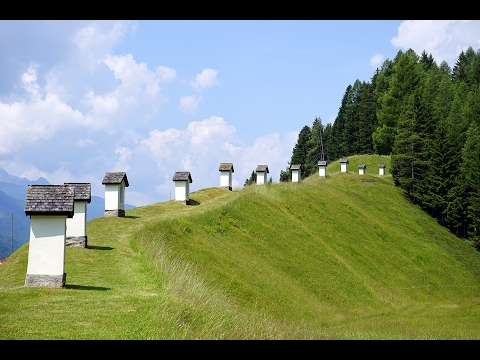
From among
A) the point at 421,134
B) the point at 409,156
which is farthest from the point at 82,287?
the point at 421,134

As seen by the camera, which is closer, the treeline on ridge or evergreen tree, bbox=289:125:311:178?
the treeline on ridge

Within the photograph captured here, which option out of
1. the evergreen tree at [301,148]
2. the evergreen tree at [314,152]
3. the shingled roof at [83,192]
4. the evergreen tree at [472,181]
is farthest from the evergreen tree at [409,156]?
the shingled roof at [83,192]

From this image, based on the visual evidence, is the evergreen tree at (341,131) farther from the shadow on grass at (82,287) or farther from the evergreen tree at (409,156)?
the shadow on grass at (82,287)

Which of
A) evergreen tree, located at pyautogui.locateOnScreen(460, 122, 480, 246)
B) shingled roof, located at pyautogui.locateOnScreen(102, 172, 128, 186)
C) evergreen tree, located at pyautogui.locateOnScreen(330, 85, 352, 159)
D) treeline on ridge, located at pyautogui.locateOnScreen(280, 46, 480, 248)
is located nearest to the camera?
shingled roof, located at pyautogui.locateOnScreen(102, 172, 128, 186)

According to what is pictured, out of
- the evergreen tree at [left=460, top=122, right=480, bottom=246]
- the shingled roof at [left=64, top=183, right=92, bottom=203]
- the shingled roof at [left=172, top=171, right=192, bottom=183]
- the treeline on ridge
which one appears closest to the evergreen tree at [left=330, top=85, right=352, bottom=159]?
the treeline on ridge

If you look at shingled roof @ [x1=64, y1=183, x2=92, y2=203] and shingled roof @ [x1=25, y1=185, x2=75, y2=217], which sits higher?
shingled roof @ [x1=64, y1=183, x2=92, y2=203]

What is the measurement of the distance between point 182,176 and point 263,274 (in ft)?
47.1

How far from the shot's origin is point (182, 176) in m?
40.9

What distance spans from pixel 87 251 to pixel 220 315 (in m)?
10.5

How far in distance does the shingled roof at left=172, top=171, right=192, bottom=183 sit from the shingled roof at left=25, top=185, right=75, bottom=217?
2290 cm

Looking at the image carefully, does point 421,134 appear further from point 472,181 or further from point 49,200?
point 49,200

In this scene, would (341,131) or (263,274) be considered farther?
(341,131)

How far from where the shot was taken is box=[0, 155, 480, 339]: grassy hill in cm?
1308

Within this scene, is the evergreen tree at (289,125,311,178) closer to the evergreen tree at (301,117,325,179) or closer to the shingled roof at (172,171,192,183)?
the evergreen tree at (301,117,325,179)
